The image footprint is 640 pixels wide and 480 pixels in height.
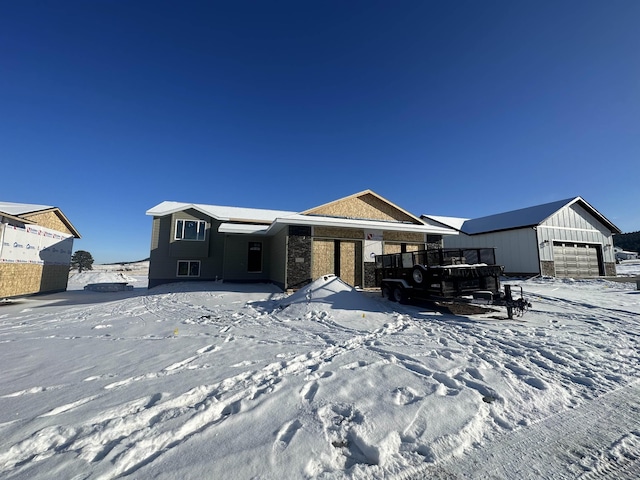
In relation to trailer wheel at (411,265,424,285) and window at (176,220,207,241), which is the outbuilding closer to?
window at (176,220,207,241)

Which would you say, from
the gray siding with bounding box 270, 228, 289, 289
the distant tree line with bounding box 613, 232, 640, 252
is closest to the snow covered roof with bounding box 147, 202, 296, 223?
the gray siding with bounding box 270, 228, 289, 289

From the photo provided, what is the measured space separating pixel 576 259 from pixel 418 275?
21.1m

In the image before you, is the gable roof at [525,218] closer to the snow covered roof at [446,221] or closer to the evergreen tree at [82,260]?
the snow covered roof at [446,221]

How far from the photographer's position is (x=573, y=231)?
2202 cm

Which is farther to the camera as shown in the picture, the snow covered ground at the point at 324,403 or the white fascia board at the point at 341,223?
the white fascia board at the point at 341,223

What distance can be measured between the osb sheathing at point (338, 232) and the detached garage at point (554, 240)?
14.7m

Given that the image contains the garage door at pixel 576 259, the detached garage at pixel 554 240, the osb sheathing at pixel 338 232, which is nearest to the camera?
the osb sheathing at pixel 338 232

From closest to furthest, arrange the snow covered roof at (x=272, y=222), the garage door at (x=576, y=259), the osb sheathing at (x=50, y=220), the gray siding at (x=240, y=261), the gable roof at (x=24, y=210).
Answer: the snow covered roof at (x=272, y=222), the gable roof at (x=24, y=210), the osb sheathing at (x=50, y=220), the gray siding at (x=240, y=261), the garage door at (x=576, y=259)

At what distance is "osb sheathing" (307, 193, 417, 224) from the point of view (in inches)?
614

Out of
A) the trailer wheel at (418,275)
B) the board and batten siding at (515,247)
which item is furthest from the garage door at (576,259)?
the trailer wheel at (418,275)

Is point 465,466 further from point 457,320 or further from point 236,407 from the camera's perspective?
point 457,320

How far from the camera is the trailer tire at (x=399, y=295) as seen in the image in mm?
10342

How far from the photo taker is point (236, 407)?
3076mm

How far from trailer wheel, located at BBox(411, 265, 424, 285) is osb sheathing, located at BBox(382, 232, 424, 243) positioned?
545 cm
